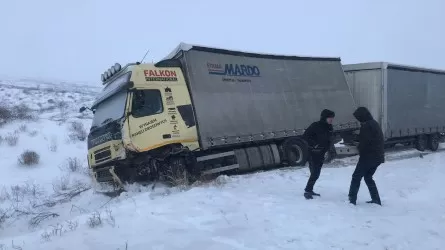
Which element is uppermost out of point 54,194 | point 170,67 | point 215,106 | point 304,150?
point 170,67

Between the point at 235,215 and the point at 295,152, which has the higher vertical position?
the point at 295,152

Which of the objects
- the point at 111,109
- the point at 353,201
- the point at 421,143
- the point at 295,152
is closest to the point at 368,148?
the point at 353,201

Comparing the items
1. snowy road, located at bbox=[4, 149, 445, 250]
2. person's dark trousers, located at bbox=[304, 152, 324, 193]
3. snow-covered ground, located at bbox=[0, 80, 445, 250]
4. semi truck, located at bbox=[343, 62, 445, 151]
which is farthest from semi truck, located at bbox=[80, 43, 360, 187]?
person's dark trousers, located at bbox=[304, 152, 324, 193]

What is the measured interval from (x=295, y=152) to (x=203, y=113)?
410 cm

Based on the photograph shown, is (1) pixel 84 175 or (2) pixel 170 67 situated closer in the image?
(2) pixel 170 67

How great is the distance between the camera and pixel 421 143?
62.5 feet

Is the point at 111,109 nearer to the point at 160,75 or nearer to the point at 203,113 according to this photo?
the point at 160,75

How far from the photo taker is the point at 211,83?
468 inches

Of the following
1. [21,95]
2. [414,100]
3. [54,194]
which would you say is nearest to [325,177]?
[54,194]

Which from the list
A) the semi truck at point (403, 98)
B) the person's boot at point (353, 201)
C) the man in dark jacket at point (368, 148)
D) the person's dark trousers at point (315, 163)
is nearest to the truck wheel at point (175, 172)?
the person's dark trousers at point (315, 163)

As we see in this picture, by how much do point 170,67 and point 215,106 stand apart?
5.28 feet

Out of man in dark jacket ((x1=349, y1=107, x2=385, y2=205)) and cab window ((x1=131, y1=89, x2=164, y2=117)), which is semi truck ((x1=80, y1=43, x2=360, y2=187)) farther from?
man in dark jacket ((x1=349, y1=107, x2=385, y2=205))

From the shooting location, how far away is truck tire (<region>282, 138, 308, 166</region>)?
539 inches

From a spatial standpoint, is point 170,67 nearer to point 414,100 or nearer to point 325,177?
point 325,177
